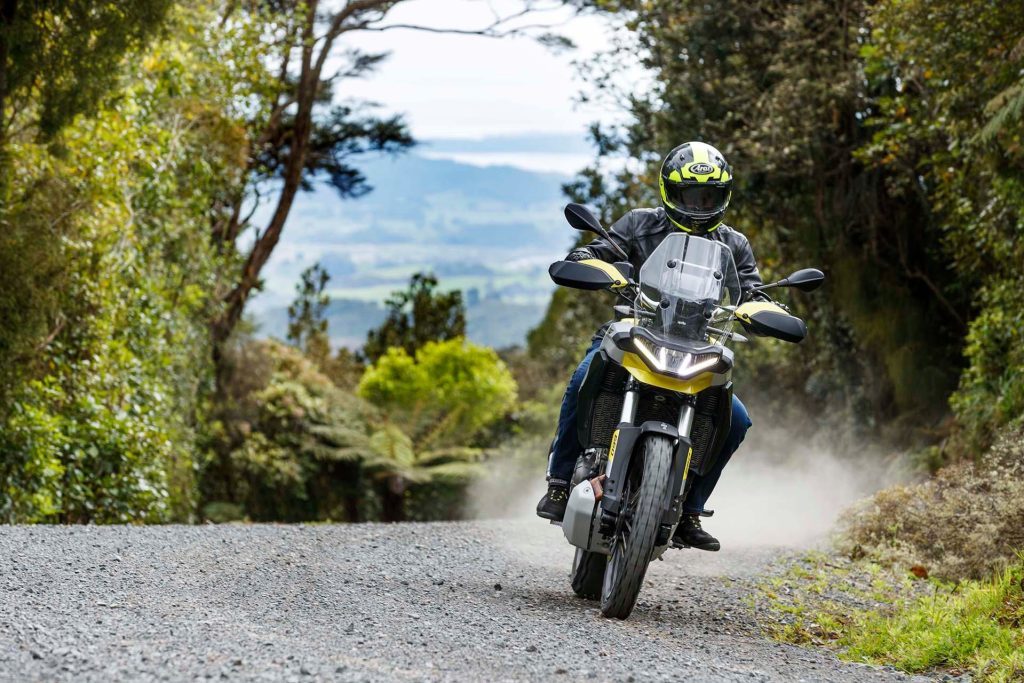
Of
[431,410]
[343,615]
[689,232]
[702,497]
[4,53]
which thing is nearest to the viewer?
[343,615]

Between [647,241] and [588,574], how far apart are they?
1851mm

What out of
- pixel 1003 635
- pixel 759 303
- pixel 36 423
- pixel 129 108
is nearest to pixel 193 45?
pixel 129 108

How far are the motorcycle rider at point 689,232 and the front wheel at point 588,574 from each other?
0.31 metres

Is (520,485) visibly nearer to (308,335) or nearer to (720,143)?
(720,143)

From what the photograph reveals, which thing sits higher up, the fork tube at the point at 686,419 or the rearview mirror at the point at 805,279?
the rearview mirror at the point at 805,279

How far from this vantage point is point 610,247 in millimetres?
6789

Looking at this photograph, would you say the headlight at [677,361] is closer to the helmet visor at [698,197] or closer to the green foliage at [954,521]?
the helmet visor at [698,197]

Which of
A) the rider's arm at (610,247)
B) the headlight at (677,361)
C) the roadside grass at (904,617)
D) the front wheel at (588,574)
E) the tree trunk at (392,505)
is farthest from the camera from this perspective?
the tree trunk at (392,505)

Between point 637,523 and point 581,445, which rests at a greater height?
point 581,445

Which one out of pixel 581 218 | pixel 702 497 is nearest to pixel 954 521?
pixel 702 497

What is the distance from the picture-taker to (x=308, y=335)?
3847cm

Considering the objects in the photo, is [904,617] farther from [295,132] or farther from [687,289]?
[295,132]

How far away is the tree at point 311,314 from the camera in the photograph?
124 feet

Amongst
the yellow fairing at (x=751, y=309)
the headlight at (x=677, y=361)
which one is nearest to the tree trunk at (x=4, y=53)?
A: the headlight at (x=677, y=361)
